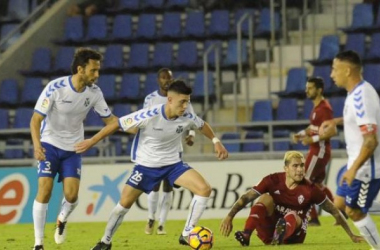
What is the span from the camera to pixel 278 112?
23984mm

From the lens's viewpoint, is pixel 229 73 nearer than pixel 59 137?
No

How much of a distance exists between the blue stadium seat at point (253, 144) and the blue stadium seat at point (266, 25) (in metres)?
3.36

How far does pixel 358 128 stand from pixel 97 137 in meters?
2.95

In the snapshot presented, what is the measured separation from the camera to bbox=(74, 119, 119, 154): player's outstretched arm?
12.3 metres

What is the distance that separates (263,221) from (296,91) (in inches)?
448

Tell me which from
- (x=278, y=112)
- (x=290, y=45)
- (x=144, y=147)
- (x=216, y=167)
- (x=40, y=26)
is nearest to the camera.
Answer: (x=144, y=147)

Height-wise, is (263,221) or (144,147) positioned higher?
(144,147)

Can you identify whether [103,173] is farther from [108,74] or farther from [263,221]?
[263,221]

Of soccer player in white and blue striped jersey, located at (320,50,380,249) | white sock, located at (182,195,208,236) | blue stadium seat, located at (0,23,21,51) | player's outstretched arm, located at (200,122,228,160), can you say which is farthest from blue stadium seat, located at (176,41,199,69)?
soccer player in white and blue striped jersey, located at (320,50,380,249)

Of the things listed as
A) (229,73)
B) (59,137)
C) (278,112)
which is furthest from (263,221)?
(229,73)

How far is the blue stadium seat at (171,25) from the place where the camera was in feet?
90.1

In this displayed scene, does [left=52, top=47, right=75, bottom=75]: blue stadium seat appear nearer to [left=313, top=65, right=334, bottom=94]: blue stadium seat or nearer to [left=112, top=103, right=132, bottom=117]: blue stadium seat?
[left=112, top=103, right=132, bottom=117]: blue stadium seat

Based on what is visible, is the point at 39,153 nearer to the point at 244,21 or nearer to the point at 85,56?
the point at 85,56

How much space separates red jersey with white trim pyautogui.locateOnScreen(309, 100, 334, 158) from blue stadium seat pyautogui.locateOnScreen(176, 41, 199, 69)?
31.4 feet
